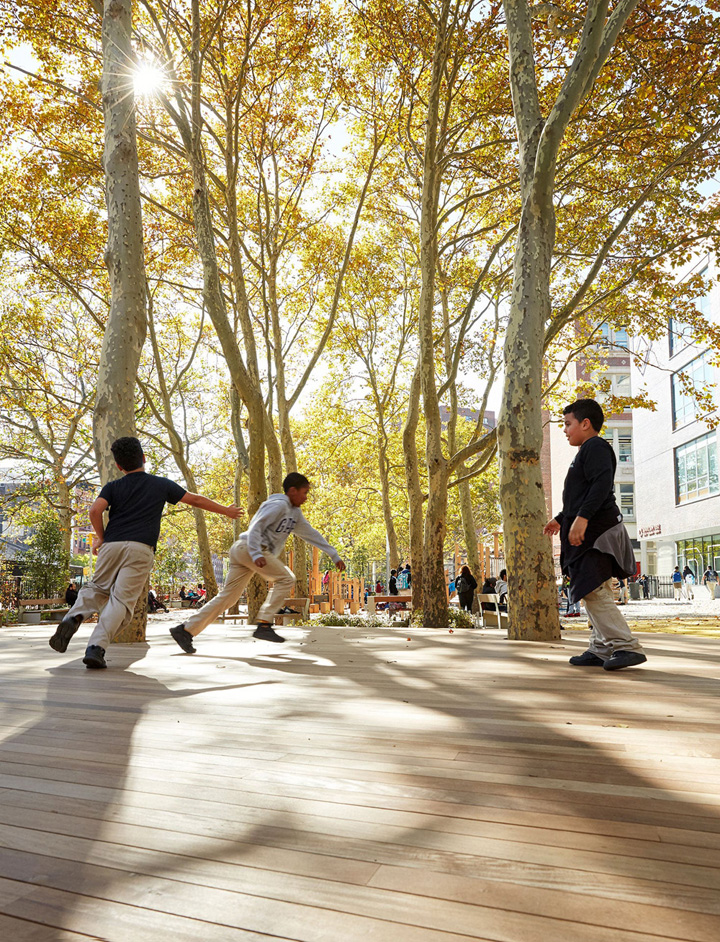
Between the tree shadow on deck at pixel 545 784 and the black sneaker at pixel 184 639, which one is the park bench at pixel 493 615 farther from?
the tree shadow on deck at pixel 545 784

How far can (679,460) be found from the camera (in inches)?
1560

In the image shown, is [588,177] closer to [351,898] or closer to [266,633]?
[266,633]

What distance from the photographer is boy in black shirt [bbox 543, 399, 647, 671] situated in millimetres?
4727

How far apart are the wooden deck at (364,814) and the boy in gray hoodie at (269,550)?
8.11ft

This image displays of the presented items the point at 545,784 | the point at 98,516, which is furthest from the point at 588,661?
the point at 98,516

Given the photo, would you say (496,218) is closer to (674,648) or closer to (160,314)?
(160,314)

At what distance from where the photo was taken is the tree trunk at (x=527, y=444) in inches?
282

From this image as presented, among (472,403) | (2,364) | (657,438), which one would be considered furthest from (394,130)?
(657,438)

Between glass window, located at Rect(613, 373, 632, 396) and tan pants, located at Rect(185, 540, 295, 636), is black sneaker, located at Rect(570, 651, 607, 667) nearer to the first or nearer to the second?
tan pants, located at Rect(185, 540, 295, 636)

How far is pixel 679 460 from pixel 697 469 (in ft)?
8.80

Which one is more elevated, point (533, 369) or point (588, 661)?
point (533, 369)

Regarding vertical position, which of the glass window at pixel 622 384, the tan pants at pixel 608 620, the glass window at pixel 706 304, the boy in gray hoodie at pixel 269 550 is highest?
the glass window at pixel 622 384

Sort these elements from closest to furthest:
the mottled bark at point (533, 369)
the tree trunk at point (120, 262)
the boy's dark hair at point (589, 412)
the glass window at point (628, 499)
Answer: the boy's dark hair at point (589, 412) → the mottled bark at point (533, 369) → the tree trunk at point (120, 262) → the glass window at point (628, 499)

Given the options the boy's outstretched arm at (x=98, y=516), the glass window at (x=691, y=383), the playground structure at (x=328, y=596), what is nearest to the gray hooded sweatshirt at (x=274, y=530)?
the boy's outstretched arm at (x=98, y=516)
